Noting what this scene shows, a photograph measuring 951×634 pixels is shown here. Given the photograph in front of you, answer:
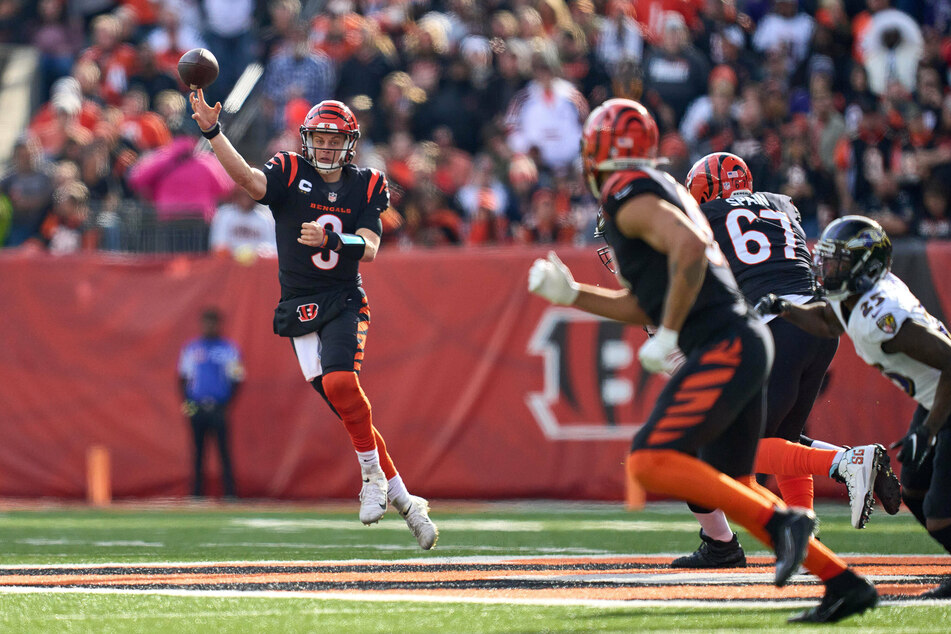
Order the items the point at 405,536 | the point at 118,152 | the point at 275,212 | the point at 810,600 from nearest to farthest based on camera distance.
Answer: the point at 810,600, the point at 275,212, the point at 405,536, the point at 118,152

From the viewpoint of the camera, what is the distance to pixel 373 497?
23.7ft

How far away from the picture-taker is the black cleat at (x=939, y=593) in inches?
212

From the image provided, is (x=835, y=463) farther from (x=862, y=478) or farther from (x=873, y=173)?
(x=873, y=173)

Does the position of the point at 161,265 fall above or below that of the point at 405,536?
above

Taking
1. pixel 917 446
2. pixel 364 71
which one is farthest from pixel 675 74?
pixel 917 446

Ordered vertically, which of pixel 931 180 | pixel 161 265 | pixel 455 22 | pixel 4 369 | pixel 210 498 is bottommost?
pixel 210 498

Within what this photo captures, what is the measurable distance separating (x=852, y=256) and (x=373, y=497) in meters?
2.82

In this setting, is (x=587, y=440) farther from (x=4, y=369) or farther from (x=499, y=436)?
(x=4, y=369)

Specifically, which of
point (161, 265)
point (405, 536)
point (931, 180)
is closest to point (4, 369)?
point (161, 265)

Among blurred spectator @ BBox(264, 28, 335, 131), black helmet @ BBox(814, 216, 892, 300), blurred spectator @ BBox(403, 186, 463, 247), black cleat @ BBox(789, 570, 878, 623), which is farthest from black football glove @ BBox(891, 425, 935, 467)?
blurred spectator @ BBox(264, 28, 335, 131)

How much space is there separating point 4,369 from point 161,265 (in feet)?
5.60

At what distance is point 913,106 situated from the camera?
40.3 feet

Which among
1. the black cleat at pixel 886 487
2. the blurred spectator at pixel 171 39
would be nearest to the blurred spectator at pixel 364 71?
the blurred spectator at pixel 171 39

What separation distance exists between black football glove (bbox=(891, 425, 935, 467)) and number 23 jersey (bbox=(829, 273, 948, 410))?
0.80 ft
